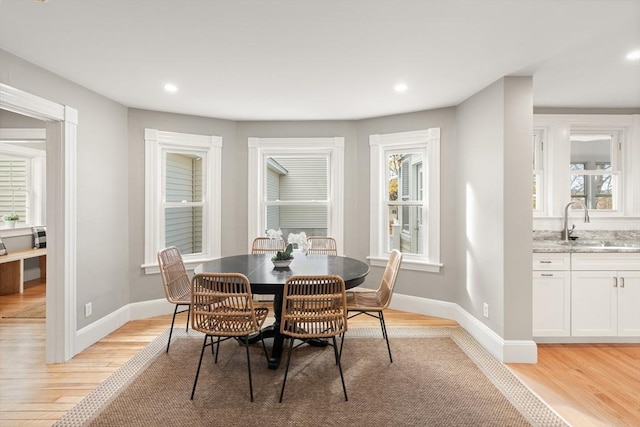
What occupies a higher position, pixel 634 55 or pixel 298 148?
pixel 634 55

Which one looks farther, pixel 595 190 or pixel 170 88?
pixel 595 190

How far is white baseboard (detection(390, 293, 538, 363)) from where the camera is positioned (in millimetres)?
3000

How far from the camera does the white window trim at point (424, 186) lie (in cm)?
421

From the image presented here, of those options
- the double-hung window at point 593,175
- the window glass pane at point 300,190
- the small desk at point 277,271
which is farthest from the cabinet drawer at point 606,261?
the window glass pane at point 300,190

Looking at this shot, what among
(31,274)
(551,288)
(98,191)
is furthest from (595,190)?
(31,274)

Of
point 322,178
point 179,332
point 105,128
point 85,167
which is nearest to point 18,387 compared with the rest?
point 179,332

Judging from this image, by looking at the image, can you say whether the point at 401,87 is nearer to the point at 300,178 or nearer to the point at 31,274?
the point at 300,178

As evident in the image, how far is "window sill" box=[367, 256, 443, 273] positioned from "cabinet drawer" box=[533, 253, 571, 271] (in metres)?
1.05

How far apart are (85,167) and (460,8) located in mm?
3351

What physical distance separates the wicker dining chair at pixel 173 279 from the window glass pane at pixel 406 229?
2556 millimetres

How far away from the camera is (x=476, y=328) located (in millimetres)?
3486

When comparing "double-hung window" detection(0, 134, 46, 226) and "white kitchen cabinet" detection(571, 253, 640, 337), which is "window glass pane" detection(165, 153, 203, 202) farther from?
"white kitchen cabinet" detection(571, 253, 640, 337)

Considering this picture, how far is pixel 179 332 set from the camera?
12.0 ft

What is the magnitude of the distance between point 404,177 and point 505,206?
1673 mm
